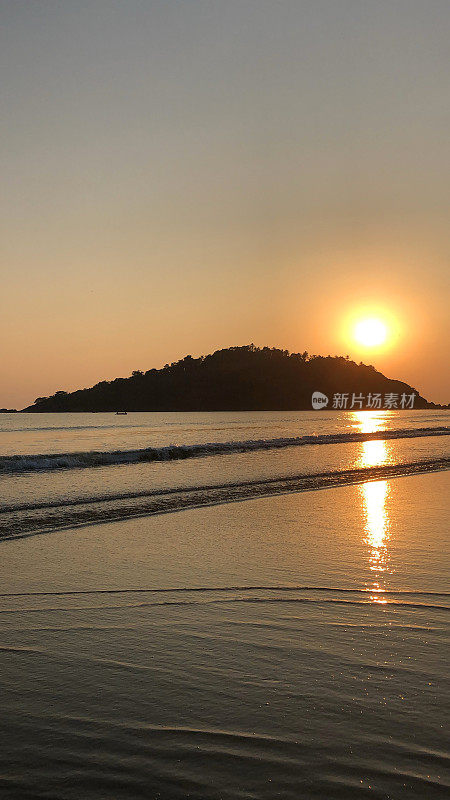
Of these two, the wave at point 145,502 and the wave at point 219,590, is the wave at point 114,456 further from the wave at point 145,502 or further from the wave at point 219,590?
the wave at point 219,590

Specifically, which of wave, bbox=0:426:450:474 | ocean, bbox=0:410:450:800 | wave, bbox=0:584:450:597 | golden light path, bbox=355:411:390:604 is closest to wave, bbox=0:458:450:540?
ocean, bbox=0:410:450:800

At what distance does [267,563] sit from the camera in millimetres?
8516

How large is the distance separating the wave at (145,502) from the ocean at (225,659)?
267mm

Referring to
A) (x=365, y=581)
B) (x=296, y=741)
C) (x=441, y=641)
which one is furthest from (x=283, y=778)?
(x=365, y=581)

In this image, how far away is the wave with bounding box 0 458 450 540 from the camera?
12.3 metres

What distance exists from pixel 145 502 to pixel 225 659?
10496mm

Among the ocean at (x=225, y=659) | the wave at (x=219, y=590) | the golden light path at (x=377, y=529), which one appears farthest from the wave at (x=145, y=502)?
the wave at (x=219, y=590)

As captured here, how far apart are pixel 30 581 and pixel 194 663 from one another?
3402 mm

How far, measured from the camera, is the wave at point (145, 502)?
12.3 metres

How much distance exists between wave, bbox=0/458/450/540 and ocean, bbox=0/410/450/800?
267 mm

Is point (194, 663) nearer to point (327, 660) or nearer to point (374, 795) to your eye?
point (327, 660)

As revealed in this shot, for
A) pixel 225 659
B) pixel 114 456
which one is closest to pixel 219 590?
pixel 225 659

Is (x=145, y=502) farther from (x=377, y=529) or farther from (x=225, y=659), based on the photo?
(x=225, y=659)

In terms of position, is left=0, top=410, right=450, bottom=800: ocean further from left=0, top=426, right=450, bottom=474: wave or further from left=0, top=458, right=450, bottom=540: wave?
left=0, top=426, right=450, bottom=474: wave
